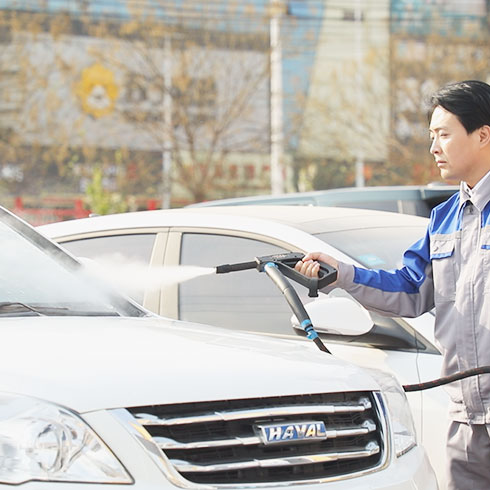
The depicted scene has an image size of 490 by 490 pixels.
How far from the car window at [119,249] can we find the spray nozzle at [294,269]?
1205 mm

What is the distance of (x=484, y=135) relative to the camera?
10.7 ft

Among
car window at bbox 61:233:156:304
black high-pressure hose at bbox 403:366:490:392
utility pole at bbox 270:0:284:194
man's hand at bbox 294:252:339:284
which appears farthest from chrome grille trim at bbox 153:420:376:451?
utility pole at bbox 270:0:284:194

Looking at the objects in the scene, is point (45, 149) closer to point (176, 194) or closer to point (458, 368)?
point (176, 194)

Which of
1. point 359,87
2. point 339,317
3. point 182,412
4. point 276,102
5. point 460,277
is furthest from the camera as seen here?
point 359,87

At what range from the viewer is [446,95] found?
130 inches

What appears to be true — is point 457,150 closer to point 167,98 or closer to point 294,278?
point 294,278

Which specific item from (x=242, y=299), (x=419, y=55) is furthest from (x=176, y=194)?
(x=242, y=299)

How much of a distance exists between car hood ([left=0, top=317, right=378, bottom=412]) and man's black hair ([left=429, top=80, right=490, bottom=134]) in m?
0.90

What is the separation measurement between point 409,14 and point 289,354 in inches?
1236

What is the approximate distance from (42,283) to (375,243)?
1.66 metres

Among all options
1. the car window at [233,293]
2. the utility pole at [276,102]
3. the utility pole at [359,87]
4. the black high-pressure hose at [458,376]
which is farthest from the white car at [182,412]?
the utility pole at [359,87]

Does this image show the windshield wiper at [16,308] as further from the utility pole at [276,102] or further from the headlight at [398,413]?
the utility pole at [276,102]

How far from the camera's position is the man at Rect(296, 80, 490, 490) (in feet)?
10.3

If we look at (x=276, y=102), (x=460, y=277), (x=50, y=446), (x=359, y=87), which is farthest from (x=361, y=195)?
(x=359, y=87)
